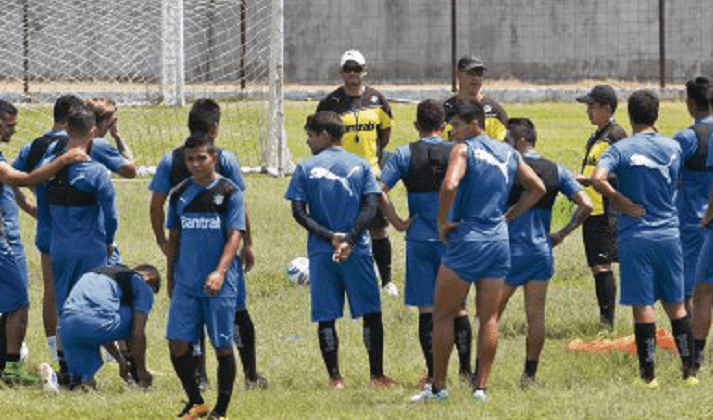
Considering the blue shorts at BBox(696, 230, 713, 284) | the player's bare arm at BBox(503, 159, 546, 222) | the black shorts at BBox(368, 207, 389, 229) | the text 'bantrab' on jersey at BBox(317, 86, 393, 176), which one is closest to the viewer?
the player's bare arm at BBox(503, 159, 546, 222)

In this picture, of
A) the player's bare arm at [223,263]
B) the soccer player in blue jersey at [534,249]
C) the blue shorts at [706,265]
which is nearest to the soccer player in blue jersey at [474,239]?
the soccer player in blue jersey at [534,249]

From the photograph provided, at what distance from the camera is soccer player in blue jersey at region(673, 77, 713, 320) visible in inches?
520

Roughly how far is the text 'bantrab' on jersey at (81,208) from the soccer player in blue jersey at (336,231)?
4.49 feet

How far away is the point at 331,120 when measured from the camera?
1287 centimetres

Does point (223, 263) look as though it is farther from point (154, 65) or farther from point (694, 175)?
point (154, 65)

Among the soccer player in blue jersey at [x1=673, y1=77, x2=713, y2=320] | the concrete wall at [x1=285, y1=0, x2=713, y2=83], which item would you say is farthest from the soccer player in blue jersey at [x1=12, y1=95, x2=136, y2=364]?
the concrete wall at [x1=285, y1=0, x2=713, y2=83]

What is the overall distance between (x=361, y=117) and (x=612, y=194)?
4.33 meters

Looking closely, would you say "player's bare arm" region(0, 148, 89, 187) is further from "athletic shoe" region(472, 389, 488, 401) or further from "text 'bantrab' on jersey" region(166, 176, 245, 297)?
"athletic shoe" region(472, 389, 488, 401)

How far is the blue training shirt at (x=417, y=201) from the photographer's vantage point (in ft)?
42.0

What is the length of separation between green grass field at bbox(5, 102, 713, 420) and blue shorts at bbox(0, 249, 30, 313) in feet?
2.76

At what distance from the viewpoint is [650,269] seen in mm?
12461

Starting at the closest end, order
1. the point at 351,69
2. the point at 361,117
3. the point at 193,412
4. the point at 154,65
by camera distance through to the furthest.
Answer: the point at 193,412 → the point at 351,69 → the point at 361,117 → the point at 154,65

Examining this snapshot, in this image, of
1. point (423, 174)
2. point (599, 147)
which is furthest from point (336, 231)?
point (599, 147)

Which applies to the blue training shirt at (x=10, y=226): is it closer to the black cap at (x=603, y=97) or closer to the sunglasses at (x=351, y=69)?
the sunglasses at (x=351, y=69)
